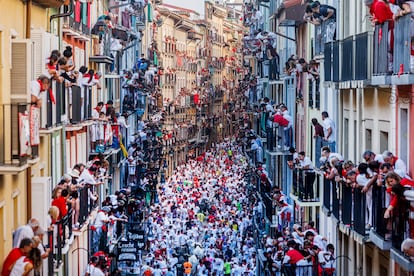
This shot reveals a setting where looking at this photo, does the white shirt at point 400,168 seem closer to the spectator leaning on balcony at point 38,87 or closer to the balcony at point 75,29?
the spectator leaning on balcony at point 38,87

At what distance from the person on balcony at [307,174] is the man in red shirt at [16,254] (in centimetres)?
1729

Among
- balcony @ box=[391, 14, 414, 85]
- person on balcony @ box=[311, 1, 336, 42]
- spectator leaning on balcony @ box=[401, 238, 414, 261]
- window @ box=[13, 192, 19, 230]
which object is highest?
person on balcony @ box=[311, 1, 336, 42]

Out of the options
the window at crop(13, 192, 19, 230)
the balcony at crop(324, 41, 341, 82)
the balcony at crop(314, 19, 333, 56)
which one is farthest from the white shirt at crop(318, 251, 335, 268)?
the window at crop(13, 192, 19, 230)

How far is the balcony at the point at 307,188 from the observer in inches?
1478

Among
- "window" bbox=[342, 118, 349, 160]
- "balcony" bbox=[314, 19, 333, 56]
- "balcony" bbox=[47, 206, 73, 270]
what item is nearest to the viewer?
"balcony" bbox=[47, 206, 73, 270]

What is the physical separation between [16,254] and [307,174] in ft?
58.9

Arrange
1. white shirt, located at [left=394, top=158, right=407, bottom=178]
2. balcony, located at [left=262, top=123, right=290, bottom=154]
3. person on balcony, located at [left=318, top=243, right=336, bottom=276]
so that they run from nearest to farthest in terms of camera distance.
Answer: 1. white shirt, located at [left=394, top=158, right=407, bottom=178]
2. person on balcony, located at [left=318, top=243, right=336, bottom=276]
3. balcony, located at [left=262, top=123, right=290, bottom=154]

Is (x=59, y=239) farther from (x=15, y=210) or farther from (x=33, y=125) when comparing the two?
(x=33, y=125)

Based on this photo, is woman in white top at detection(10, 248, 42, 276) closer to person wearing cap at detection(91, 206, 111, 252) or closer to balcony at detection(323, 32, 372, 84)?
balcony at detection(323, 32, 372, 84)

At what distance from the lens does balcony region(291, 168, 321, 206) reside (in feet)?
123

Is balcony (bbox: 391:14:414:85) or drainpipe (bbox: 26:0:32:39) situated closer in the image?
balcony (bbox: 391:14:414:85)

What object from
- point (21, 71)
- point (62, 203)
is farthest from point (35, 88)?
point (62, 203)

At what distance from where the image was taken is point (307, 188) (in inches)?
1491

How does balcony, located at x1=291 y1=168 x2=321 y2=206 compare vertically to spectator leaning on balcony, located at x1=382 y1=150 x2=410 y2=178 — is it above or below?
below
